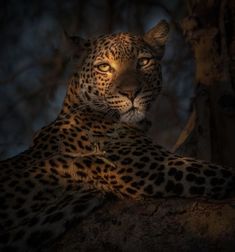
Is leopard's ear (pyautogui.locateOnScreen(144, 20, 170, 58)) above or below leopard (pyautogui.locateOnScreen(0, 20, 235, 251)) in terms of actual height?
above

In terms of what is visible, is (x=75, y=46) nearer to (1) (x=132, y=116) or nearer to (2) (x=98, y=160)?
(1) (x=132, y=116)

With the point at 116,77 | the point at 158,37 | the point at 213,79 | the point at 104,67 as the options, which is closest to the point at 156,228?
the point at 116,77

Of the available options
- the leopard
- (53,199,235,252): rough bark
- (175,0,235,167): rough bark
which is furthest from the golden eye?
(53,199,235,252): rough bark

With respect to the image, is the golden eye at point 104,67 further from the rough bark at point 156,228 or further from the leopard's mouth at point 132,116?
the rough bark at point 156,228

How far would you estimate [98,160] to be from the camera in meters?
4.96

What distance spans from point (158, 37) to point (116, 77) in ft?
2.67

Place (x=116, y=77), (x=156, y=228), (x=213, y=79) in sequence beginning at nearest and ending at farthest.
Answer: (x=156, y=228) < (x=116, y=77) < (x=213, y=79)

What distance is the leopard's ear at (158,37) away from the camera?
20.8 ft

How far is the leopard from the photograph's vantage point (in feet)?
14.0

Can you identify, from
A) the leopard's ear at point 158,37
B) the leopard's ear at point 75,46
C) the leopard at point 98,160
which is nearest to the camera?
the leopard at point 98,160

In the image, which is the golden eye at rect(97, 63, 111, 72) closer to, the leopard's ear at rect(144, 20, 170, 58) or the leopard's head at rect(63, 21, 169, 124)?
the leopard's head at rect(63, 21, 169, 124)

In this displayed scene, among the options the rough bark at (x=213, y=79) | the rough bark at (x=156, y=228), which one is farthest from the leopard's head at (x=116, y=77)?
the rough bark at (x=156, y=228)

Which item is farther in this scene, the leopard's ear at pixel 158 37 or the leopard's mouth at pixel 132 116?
the leopard's ear at pixel 158 37

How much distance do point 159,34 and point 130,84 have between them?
37.8 inches
